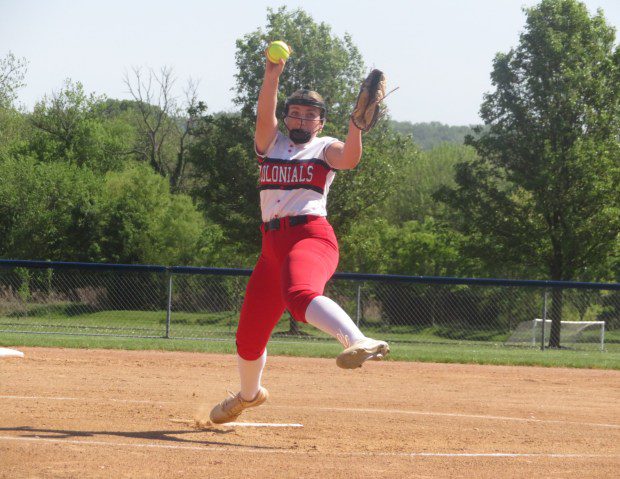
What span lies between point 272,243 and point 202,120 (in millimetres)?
22626

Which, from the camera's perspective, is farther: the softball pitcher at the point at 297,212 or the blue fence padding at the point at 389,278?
the blue fence padding at the point at 389,278

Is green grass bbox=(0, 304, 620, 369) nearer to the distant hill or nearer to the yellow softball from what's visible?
the yellow softball

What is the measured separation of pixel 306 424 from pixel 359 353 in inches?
101

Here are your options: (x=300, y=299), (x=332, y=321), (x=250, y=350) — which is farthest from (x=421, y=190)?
(x=332, y=321)

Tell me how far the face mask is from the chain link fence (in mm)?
10562

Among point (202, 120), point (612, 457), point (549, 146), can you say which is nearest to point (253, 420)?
point (612, 457)

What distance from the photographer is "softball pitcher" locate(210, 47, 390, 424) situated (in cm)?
465

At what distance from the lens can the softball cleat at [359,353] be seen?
13.8 ft

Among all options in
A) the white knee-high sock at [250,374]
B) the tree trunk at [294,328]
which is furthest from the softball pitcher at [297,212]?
the tree trunk at [294,328]

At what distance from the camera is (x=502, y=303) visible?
19906 millimetres

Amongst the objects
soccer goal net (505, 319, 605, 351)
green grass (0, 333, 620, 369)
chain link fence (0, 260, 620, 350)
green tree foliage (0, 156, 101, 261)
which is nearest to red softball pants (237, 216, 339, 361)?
green grass (0, 333, 620, 369)

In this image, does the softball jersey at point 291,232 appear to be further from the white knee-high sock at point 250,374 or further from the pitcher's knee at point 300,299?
→ the white knee-high sock at point 250,374

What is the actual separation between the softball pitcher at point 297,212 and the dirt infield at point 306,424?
2.79 ft

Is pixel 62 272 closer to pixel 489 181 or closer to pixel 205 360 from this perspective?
pixel 205 360
